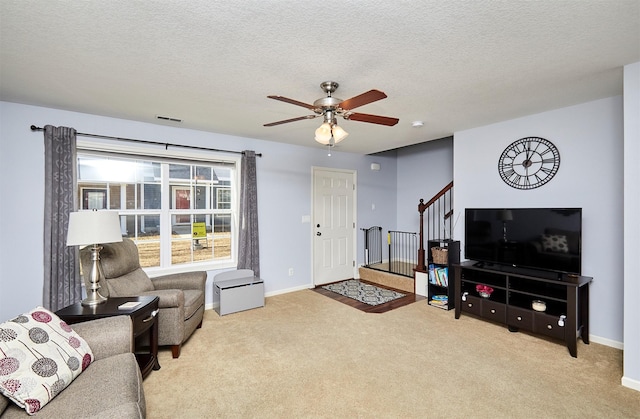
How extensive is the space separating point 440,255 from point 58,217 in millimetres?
4380

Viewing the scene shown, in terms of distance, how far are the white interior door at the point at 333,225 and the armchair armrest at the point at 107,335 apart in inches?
133

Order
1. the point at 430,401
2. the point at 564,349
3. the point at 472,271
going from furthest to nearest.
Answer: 1. the point at 472,271
2. the point at 564,349
3. the point at 430,401

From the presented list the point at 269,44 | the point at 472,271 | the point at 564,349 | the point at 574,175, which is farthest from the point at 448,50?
the point at 564,349

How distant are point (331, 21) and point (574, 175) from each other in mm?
3020

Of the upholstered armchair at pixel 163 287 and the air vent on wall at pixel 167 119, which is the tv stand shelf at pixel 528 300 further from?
the air vent on wall at pixel 167 119

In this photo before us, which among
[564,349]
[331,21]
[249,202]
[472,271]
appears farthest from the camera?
[249,202]

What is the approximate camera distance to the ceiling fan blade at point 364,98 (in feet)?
6.03

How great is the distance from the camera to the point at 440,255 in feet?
13.4

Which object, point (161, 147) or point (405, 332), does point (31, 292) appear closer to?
point (161, 147)

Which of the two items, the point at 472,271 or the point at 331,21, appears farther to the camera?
the point at 472,271

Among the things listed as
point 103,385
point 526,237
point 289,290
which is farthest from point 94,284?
point 526,237

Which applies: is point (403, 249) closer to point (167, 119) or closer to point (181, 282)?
point (181, 282)

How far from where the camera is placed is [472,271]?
3.63 m

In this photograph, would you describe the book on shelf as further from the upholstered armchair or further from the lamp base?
the lamp base
